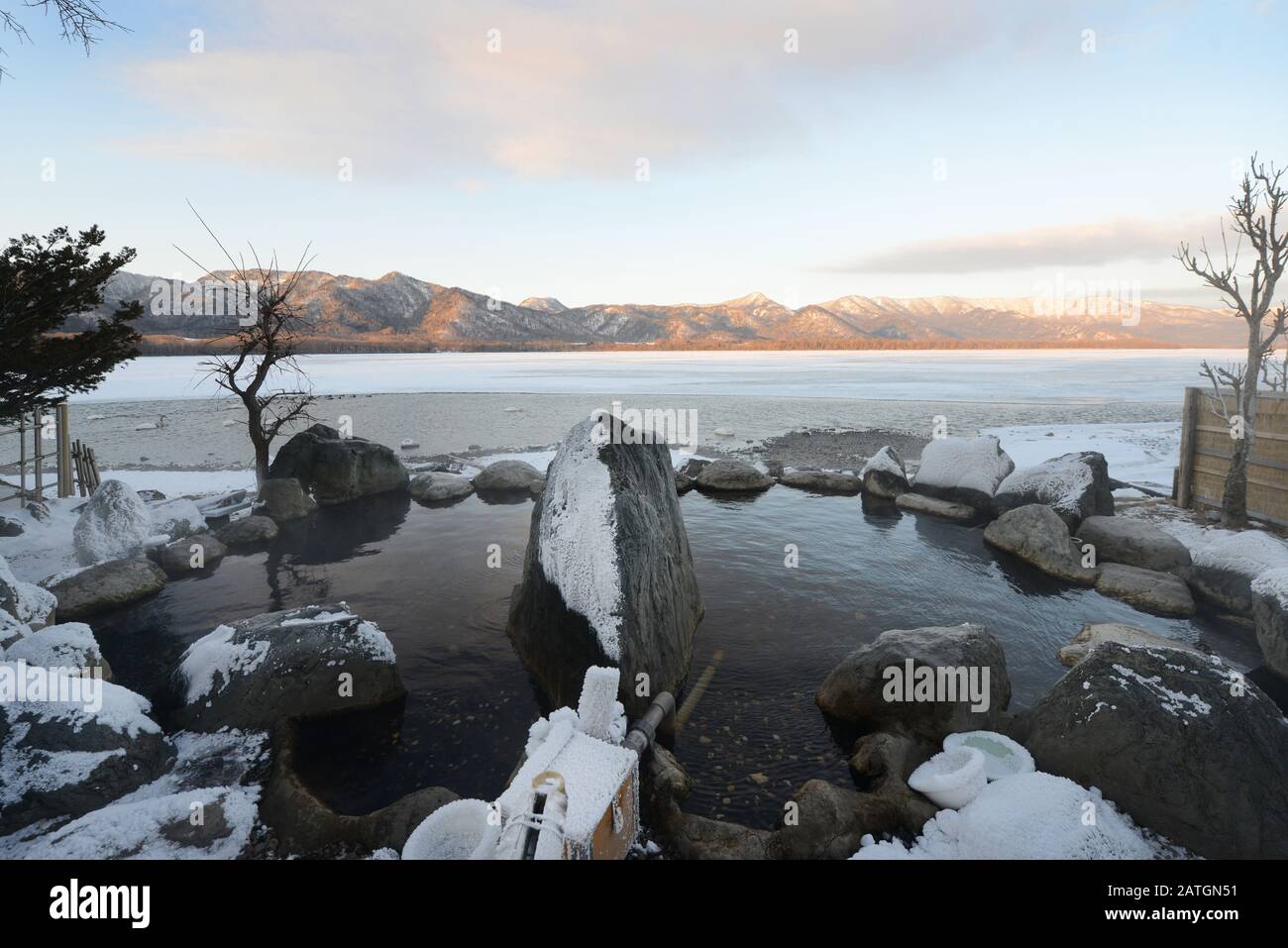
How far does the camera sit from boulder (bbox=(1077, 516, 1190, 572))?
11.7 m

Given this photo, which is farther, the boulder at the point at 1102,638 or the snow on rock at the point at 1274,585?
the boulder at the point at 1102,638

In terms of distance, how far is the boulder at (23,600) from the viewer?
784 centimetres

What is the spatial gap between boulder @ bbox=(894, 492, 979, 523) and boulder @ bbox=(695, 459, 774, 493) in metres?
3.89

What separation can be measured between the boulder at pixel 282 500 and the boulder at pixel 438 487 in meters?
2.84

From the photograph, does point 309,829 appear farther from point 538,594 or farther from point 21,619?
point 21,619

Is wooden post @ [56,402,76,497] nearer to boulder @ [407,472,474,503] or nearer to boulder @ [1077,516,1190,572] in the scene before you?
boulder @ [407,472,474,503]

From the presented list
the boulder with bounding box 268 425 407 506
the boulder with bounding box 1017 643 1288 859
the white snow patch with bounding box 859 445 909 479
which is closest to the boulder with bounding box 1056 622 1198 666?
the boulder with bounding box 1017 643 1288 859

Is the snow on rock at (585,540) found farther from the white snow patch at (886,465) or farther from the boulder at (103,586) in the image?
the white snow patch at (886,465)

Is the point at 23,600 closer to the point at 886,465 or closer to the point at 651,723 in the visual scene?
the point at 651,723

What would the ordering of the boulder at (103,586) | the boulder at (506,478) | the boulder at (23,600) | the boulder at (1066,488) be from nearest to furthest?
the boulder at (23,600), the boulder at (103,586), the boulder at (1066,488), the boulder at (506,478)

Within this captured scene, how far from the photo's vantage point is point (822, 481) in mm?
18891

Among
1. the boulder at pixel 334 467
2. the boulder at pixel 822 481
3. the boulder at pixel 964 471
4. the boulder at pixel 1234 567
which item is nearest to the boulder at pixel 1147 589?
the boulder at pixel 1234 567

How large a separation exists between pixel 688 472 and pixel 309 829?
50.3 ft
